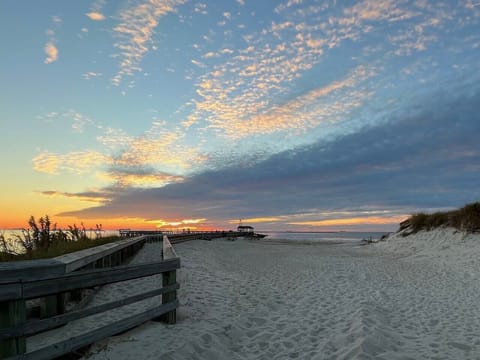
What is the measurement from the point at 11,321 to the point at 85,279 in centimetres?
111

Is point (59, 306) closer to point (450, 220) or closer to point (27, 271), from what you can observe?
point (27, 271)

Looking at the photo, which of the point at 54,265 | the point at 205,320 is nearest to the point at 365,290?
the point at 205,320

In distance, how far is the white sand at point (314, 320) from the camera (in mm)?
5762

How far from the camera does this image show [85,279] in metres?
4.80

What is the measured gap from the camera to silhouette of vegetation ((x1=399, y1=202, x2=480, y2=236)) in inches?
979

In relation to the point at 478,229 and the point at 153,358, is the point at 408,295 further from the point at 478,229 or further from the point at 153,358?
the point at 478,229

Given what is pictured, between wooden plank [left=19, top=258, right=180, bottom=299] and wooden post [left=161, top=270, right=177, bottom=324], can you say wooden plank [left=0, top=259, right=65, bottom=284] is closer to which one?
wooden plank [left=19, top=258, right=180, bottom=299]

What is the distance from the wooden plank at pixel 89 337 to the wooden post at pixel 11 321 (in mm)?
79

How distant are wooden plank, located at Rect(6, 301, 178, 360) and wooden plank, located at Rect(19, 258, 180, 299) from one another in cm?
59

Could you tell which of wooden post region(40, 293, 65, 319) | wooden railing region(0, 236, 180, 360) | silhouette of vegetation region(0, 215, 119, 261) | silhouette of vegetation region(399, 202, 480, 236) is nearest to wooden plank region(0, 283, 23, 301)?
wooden railing region(0, 236, 180, 360)

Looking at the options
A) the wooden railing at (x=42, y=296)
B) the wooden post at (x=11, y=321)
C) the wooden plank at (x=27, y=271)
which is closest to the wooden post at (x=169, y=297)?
the wooden railing at (x=42, y=296)

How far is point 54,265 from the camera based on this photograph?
454 cm

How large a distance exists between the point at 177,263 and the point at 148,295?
1.01 meters

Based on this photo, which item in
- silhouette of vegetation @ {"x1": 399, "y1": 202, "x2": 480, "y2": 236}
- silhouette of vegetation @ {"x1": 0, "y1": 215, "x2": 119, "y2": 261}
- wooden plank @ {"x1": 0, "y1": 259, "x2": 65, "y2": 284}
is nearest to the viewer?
wooden plank @ {"x1": 0, "y1": 259, "x2": 65, "y2": 284}
